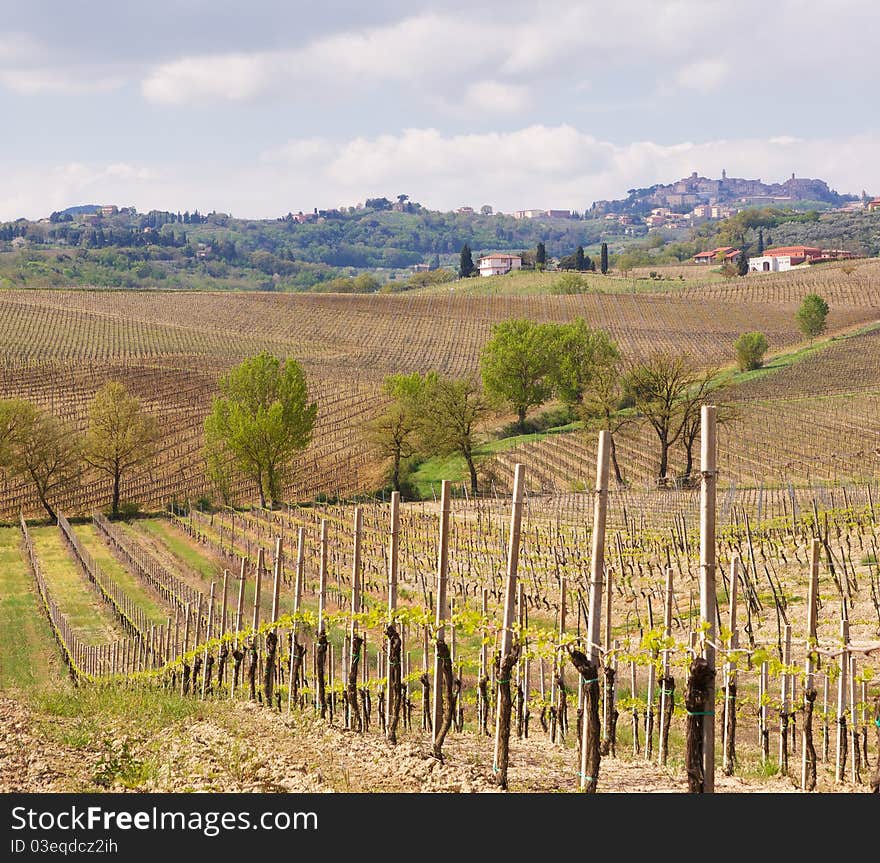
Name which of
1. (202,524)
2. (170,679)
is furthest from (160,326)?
(170,679)

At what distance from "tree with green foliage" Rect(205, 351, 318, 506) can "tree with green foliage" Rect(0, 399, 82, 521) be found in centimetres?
710

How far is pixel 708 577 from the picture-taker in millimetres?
7887

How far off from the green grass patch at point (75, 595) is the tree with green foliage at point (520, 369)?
1110 inches

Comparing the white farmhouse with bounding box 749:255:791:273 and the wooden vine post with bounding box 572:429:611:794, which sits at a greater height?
the white farmhouse with bounding box 749:255:791:273

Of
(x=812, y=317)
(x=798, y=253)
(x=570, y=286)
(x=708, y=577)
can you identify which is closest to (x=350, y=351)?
(x=812, y=317)

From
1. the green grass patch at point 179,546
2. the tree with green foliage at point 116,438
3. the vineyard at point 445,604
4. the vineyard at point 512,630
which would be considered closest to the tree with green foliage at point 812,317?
the vineyard at point 445,604

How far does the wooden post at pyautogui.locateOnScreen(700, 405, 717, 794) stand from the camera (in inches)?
301

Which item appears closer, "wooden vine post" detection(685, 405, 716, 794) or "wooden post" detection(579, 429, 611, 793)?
"wooden vine post" detection(685, 405, 716, 794)

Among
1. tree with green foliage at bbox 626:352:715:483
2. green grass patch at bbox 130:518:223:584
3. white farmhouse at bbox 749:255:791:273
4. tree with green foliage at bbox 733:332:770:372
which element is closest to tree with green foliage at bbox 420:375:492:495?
tree with green foliage at bbox 626:352:715:483

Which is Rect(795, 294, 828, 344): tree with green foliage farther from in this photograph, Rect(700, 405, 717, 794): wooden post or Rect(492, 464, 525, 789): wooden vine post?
Rect(700, 405, 717, 794): wooden post

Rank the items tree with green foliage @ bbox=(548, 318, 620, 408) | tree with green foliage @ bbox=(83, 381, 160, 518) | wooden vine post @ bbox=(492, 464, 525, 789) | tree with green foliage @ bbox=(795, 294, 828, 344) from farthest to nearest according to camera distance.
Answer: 1. tree with green foliage @ bbox=(795, 294, 828, 344)
2. tree with green foliage @ bbox=(548, 318, 620, 408)
3. tree with green foliage @ bbox=(83, 381, 160, 518)
4. wooden vine post @ bbox=(492, 464, 525, 789)

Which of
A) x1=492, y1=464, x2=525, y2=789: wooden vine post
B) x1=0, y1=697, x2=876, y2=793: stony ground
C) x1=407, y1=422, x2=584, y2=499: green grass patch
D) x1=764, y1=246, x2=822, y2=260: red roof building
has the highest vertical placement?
x1=764, y1=246, x2=822, y2=260: red roof building

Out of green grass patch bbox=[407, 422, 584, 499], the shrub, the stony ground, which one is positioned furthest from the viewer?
the shrub

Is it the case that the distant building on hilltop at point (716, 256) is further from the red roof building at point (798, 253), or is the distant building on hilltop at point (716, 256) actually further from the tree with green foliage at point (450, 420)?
the tree with green foliage at point (450, 420)
